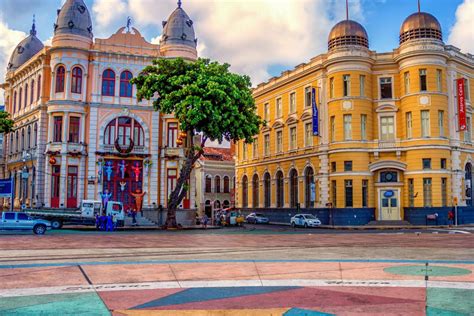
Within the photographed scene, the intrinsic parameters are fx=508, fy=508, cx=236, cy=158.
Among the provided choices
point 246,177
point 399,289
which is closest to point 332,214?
point 246,177

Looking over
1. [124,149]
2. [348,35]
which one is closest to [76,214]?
[124,149]

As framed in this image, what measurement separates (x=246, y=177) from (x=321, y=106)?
1842cm

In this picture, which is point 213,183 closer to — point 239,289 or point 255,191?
point 255,191

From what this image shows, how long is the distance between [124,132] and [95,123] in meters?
2.68

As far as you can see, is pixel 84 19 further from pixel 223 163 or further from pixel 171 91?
pixel 223 163

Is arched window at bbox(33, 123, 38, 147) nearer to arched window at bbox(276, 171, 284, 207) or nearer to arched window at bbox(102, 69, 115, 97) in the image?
arched window at bbox(102, 69, 115, 97)

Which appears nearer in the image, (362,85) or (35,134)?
(35,134)

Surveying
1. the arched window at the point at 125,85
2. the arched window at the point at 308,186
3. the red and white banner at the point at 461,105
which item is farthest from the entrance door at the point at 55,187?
the red and white banner at the point at 461,105

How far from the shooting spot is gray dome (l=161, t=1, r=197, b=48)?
48.2 meters

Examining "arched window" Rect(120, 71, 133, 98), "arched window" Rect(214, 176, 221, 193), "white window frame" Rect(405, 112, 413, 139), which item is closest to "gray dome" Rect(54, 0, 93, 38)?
"arched window" Rect(120, 71, 133, 98)

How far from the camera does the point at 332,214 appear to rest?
158 ft

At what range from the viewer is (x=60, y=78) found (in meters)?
45.6

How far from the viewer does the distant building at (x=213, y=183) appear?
7781cm

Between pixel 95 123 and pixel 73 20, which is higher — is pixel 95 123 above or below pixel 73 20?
below
